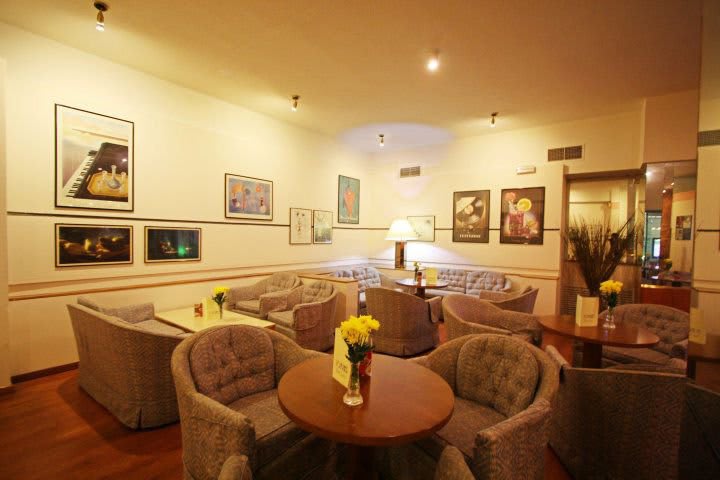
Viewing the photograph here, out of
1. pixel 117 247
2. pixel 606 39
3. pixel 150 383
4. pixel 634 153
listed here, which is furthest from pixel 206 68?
pixel 634 153

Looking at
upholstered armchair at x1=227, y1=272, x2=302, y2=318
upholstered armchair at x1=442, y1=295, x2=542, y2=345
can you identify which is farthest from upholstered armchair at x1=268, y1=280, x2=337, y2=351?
upholstered armchair at x1=442, y1=295, x2=542, y2=345

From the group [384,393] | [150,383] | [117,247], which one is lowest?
[150,383]

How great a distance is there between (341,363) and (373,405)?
276 millimetres

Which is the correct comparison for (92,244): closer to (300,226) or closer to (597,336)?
(300,226)

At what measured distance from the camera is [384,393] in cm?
167

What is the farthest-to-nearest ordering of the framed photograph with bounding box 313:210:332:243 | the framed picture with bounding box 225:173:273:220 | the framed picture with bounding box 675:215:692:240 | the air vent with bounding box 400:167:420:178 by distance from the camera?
the air vent with bounding box 400:167:420:178 → the framed photograph with bounding box 313:210:332:243 → the framed picture with bounding box 225:173:273:220 → the framed picture with bounding box 675:215:692:240

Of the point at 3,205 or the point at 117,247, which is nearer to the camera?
the point at 3,205

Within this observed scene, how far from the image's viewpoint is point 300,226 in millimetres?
6238

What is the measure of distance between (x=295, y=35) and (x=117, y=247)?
10.4 feet

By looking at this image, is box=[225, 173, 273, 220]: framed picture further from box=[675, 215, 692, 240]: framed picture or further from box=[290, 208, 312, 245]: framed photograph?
box=[675, 215, 692, 240]: framed picture

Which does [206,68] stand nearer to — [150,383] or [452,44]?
[452,44]

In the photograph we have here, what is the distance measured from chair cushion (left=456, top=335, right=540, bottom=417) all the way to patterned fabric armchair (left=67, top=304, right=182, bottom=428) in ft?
7.32

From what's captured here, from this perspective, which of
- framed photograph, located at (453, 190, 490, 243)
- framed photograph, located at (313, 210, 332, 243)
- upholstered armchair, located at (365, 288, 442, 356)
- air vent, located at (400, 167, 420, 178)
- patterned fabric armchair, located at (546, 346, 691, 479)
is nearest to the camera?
patterned fabric armchair, located at (546, 346, 691, 479)

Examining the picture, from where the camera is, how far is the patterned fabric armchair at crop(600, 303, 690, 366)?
2.86 meters
